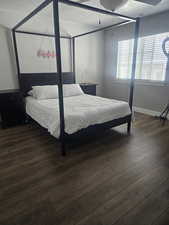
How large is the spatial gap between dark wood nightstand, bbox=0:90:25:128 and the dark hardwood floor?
2.04 ft

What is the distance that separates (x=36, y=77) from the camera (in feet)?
12.7

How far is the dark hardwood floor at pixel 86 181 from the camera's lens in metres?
1.38

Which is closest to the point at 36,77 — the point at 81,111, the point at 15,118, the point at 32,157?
the point at 15,118

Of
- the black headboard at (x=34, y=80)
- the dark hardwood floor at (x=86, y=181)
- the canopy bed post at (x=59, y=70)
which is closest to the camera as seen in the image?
the dark hardwood floor at (x=86, y=181)

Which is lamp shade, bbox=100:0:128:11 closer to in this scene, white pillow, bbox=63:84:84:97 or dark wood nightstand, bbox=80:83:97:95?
white pillow, bbox=63:84:84:97

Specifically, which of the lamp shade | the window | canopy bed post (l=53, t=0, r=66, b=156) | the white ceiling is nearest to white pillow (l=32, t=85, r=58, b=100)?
canopy bed post (l=53, t=0, r=66, b=156)

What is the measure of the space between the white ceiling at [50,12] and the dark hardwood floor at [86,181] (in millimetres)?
2683

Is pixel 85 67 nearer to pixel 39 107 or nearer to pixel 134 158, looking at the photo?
pixel 39 107

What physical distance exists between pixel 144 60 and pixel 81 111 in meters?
2.76

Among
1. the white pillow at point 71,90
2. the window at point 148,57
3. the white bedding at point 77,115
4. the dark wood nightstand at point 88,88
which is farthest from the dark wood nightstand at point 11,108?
the window at point 148,57

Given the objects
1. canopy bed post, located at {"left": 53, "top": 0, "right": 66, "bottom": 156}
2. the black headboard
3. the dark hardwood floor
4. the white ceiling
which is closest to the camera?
the dark hardwood floor

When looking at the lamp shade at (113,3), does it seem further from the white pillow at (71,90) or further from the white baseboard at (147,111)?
the white baseboard at (147,111)

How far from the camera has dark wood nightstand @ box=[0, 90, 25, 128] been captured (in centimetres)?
328

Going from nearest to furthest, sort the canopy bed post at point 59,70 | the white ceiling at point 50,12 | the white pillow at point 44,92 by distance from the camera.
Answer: the canopy bed post at point 59,70, the white ceiling at point 50,12, the white pillow at point 44,92
